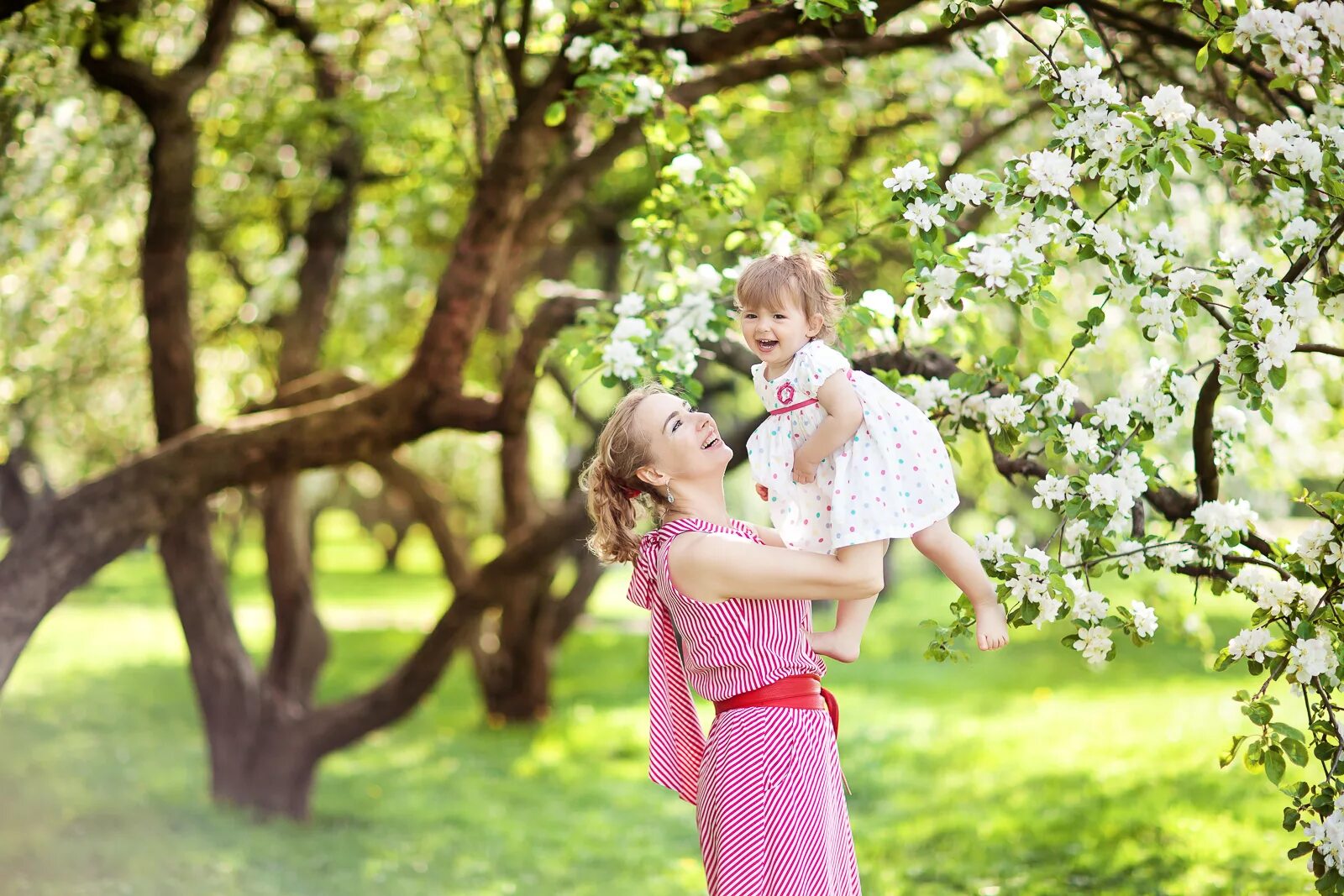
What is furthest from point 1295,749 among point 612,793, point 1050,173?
point 612,793

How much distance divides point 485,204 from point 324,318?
147 inches

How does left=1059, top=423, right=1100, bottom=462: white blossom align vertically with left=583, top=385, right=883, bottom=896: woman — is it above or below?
above

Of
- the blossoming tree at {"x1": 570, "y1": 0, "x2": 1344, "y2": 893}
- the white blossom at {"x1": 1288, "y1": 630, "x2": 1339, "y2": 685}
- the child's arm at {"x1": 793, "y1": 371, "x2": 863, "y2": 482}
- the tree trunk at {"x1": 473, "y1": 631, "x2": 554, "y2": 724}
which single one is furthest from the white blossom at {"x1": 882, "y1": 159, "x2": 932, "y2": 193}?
the tree trunk at {"x1": 473, "y1": 631, "x2": 554, "y2": 724}

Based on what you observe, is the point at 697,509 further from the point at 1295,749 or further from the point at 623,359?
the point at 1295,749

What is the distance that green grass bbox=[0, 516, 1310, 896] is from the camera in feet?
23.6

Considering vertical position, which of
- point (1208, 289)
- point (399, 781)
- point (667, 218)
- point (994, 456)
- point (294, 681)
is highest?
point (667, 218)

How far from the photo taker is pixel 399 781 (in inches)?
416

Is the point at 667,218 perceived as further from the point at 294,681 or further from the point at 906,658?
the point at 906,658

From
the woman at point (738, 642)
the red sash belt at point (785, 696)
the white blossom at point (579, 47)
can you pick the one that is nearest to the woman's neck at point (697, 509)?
the woman at point (738, 642)

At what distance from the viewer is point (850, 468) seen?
301cm

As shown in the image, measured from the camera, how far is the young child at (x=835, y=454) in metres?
2.97

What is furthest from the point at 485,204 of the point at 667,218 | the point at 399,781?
the point at 399,781

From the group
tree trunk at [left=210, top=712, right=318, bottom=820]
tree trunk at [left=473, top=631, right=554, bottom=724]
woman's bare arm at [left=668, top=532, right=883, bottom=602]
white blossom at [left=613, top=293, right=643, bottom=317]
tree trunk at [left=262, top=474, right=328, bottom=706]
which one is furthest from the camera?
tree trunk at [left=473, top=631, right=554, bottom=724]

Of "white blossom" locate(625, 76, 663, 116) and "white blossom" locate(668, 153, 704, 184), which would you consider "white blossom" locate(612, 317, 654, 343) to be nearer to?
"white blossom" locate(668, 153, 704, 184)
